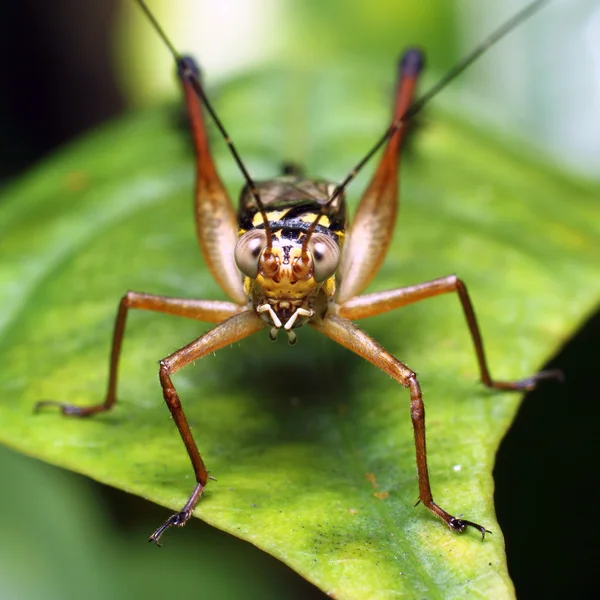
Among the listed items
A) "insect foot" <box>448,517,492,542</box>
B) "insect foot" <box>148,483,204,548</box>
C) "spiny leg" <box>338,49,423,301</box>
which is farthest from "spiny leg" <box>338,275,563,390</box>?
"insect foot" <box>148,483,204,548</box>

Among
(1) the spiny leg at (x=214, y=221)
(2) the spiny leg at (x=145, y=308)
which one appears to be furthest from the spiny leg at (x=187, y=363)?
(1) the spiny leg at (x=214, y=221)

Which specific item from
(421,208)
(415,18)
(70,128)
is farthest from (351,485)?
(70,128)

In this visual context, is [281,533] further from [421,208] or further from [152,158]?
[152,158]

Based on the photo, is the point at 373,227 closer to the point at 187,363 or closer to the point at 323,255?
the point at 323,255

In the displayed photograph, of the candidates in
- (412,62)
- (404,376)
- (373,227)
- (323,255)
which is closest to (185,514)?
(404,376)

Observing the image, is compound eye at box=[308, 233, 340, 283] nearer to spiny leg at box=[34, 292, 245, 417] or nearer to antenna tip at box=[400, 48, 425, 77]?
spiny leg at box=[34, 292, 245, 417]
